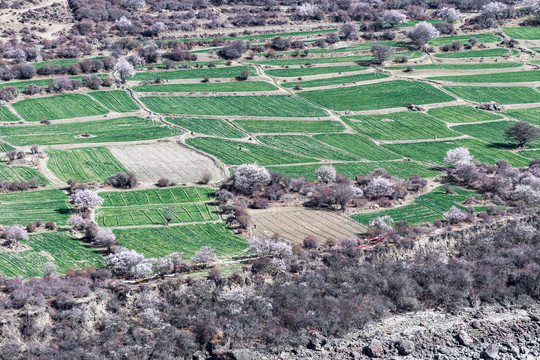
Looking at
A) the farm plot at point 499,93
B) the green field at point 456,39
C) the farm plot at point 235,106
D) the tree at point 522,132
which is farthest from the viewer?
the green field at point 456,39

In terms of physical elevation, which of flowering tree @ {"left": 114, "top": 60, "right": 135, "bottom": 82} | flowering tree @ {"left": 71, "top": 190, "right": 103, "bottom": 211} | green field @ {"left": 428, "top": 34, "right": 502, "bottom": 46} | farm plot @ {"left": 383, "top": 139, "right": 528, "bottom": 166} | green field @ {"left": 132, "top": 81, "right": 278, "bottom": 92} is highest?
flowering tree @ {"left": 114, "top": 60, "right": 135, "bottom": 82}

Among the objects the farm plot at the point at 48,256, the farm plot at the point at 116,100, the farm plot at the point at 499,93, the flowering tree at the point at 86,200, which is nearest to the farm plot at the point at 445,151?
the farm plot at the point at 499,93

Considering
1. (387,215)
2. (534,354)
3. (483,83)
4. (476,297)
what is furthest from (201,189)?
(483,83)

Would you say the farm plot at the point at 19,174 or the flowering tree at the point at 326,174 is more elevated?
the farm plot at the point at 19,174

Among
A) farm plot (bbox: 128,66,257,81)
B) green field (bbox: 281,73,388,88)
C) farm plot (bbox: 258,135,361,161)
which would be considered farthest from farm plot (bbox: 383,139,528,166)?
farm plot (bbox: 128,66,257,81)

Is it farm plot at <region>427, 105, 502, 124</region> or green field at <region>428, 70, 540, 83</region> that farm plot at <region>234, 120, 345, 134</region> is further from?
green field at <region>428, 70, 540, 83</region>

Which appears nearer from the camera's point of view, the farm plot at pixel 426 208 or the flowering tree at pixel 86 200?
the farm plot at pixel 426 208

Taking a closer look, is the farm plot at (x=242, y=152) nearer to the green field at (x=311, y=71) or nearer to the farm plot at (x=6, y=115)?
the farm plot at (x=6, y=115)
